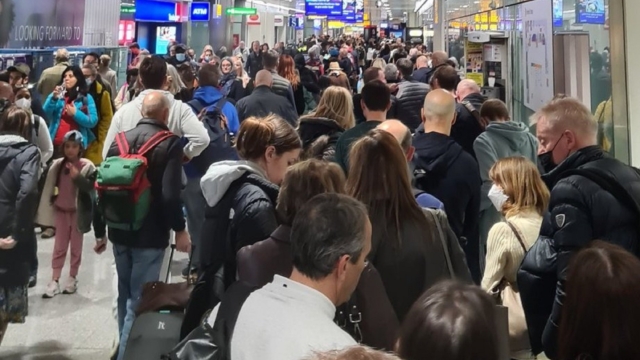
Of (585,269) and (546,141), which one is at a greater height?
(546,141)

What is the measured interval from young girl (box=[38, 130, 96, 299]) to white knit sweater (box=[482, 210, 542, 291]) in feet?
10.5

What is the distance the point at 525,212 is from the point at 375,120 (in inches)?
59.0

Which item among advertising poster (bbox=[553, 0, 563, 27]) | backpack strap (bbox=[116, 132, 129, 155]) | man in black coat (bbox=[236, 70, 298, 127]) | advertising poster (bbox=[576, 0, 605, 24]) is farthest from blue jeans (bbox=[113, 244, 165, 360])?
advertising poster (bbox=[553, 0, 563, 27])

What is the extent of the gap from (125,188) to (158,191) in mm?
228

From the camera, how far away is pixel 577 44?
21.1 ft

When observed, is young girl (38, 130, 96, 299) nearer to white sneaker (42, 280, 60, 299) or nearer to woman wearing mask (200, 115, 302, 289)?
white sneaker (42, 280, 60, 299)

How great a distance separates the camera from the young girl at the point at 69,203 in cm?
603

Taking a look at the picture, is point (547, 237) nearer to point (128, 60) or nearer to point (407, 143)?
point (407, 143)

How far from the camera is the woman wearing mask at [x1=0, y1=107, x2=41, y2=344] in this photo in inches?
192

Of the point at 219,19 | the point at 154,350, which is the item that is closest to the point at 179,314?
the point at 154,350

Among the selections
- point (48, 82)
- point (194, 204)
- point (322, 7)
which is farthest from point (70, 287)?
point (322, 7)

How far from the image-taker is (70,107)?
8.42 metres

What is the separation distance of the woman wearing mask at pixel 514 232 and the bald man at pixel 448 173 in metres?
0.37

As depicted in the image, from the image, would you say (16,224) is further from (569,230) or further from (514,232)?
(569,230)
